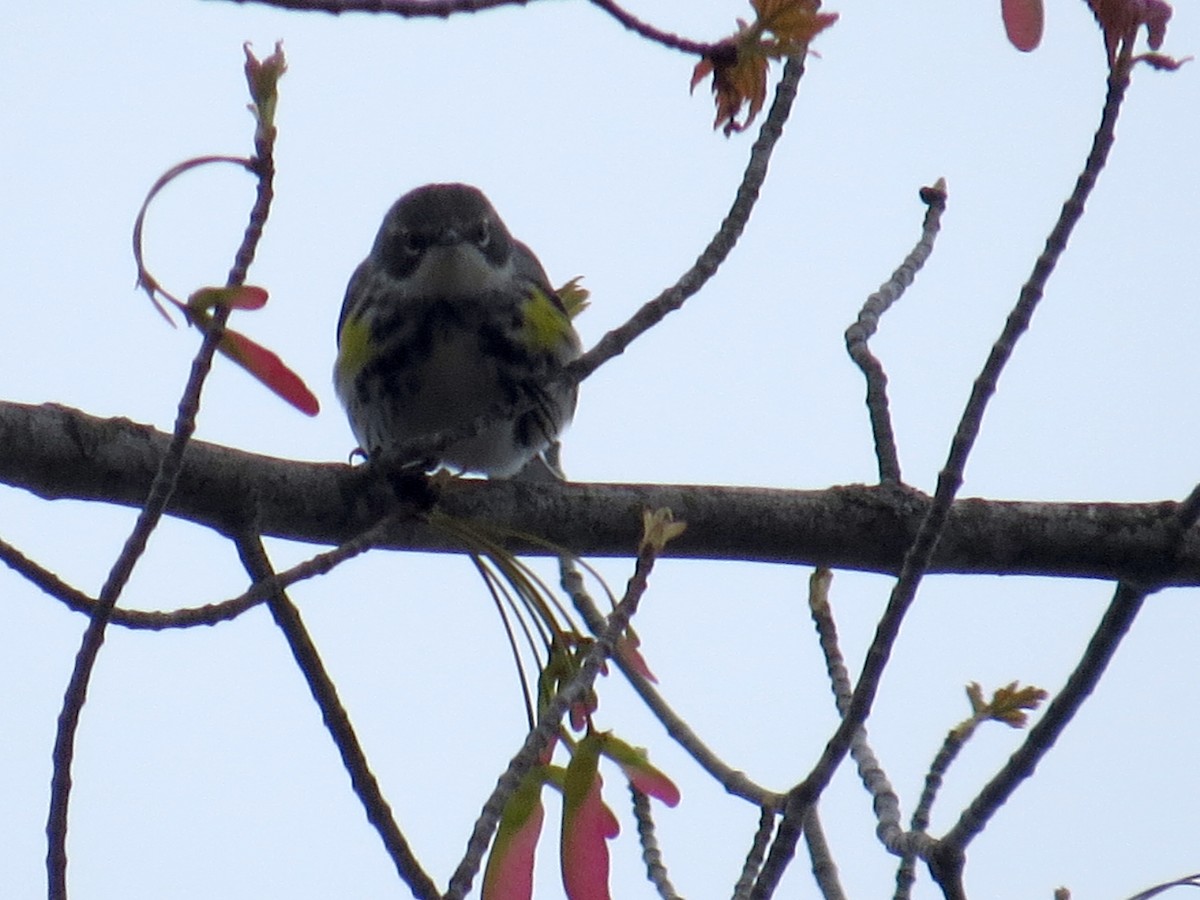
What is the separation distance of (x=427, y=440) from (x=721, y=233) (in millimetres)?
582

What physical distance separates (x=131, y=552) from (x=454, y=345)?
2629mm

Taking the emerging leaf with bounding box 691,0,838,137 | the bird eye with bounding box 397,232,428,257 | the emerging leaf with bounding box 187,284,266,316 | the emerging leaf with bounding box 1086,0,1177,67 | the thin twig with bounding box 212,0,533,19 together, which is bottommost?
the emerging leaf with bounding box 187,284,266,316

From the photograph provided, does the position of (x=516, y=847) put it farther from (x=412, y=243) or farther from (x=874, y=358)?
(x=412, y=243)

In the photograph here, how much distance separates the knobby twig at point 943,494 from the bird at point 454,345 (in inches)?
88.3

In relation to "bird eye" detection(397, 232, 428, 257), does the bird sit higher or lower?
lower

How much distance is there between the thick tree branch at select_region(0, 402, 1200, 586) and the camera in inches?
123

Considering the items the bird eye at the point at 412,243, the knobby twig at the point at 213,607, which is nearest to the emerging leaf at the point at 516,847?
the knobby twig at the point at 213,607

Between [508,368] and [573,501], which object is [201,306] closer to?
[573,501]

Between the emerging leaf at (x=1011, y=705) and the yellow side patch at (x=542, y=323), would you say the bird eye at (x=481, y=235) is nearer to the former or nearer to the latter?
the yellow side patch at (x=542, y=323)

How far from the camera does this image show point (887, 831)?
292 centimetres

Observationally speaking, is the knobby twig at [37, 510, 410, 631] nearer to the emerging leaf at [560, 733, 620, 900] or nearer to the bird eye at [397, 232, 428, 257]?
the emerging leaf at [560, 733, 620, 900]

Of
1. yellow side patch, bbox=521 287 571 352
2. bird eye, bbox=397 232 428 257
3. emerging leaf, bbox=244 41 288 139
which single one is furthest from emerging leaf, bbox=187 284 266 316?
Result: bird eye, bbox=397 232 428 257

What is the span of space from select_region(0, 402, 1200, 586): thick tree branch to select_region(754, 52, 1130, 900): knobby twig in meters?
0.90

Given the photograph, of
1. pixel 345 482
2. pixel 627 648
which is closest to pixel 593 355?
pixel 627 648
